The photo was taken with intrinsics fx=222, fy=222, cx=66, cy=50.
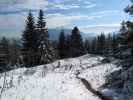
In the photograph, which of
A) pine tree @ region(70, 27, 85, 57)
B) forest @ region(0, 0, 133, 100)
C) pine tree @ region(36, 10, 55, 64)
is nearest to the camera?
forest @ region(0, 0, 133, 100)

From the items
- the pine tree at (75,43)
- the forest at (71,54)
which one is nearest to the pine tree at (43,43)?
the forest at (71,54)

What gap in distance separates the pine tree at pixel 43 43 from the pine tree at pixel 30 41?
3.51 feet

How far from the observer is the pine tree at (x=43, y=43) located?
4500 centimetres

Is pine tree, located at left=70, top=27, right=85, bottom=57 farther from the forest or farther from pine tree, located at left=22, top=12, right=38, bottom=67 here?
pine tree, located at left=22, top=12, right=38, bottom=67

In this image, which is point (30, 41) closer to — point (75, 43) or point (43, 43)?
point (43, 43)

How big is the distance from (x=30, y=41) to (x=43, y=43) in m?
2.74

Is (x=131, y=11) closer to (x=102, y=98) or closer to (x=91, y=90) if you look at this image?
(x=91, y=90)

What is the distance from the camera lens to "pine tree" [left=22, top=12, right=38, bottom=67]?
4541 centimetres

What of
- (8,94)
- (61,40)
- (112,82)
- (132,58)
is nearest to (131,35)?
(132,58)

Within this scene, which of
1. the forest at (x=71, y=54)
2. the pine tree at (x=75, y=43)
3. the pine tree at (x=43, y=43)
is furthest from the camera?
the pine tree at (x=75, y=43)

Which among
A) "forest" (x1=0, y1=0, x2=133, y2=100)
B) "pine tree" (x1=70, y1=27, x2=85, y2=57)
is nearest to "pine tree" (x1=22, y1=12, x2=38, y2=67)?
"forest" (x1=0, y1=0, x2=133, y2=100)

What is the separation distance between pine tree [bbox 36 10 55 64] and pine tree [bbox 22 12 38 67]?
1069 millimetres

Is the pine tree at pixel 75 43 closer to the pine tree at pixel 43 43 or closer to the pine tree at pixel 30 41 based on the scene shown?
the pine tree at pixel 43 43

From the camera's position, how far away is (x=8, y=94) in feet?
32.5
